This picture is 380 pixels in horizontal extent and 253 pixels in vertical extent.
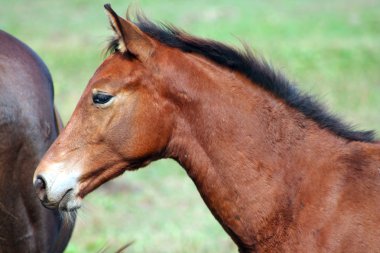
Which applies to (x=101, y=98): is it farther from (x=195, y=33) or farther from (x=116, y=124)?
(x=195, y=33)

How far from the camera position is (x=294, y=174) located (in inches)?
182

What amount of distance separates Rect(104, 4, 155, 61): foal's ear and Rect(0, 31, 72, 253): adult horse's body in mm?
1229

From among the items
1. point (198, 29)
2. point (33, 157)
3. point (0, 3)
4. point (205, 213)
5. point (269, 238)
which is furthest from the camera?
point (0, 3)

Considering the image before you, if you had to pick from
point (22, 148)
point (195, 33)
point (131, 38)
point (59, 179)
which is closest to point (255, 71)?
point (131, 38)

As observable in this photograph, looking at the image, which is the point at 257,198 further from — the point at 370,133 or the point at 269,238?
the point at 370,133

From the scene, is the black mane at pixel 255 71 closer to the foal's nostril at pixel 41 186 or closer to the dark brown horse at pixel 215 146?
the dark brown horse at pixel 215 146

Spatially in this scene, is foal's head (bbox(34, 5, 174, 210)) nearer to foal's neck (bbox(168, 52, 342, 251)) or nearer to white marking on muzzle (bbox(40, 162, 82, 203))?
white marking on muzzle (bbox(40, 162, 82, 203))

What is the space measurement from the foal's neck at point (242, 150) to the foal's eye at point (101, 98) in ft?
1.36

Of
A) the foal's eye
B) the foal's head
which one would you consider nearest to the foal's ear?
the foal's head

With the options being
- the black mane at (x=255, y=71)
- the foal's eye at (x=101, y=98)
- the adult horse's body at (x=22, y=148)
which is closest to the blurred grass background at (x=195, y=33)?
the adult horse's body at (x=22, y=148)

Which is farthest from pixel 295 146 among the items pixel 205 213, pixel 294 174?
pixel 205 213

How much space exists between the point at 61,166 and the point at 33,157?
1.10m

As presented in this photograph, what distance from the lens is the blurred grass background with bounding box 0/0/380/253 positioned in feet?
33.0

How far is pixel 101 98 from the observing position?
4629mm
